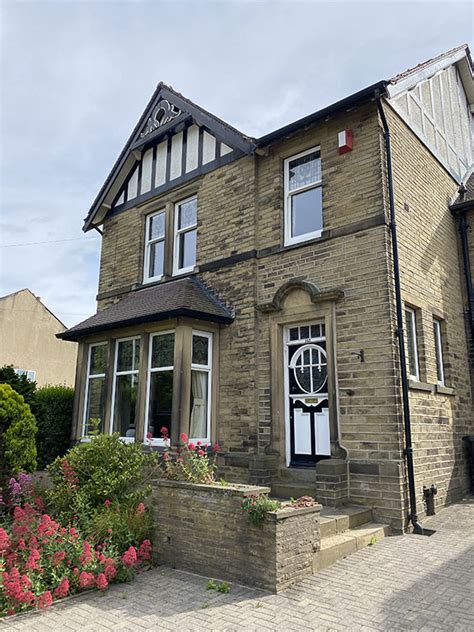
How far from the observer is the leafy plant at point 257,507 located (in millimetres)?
5191

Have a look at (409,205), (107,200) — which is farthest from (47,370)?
(409,205)

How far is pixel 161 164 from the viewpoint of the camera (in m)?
12.9

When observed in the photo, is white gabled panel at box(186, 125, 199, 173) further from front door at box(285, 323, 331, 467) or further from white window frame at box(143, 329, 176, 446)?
front door at box(285, 323, 331, 467)

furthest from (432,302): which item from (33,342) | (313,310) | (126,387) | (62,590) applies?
(33,342)

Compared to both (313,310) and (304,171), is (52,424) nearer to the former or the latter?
(313,310)

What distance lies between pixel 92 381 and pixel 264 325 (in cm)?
491

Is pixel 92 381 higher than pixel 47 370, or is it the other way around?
pixel 47 370

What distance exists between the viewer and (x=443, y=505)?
8617 millimetres

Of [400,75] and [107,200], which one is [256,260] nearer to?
[400,75]

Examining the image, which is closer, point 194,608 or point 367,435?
point 194,608

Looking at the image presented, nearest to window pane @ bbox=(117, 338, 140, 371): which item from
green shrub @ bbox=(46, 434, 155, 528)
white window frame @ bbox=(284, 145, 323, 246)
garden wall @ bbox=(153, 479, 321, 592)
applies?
green shrub @ bbox=(46, 434, 155, 528)

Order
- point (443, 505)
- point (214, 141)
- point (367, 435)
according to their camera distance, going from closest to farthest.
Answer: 1. point (367, 435)
2. point (443, 505)
3. point (214, 141)

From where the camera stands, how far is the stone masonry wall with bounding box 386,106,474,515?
8.50 meters

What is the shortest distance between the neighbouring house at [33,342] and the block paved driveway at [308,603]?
1997 cm
